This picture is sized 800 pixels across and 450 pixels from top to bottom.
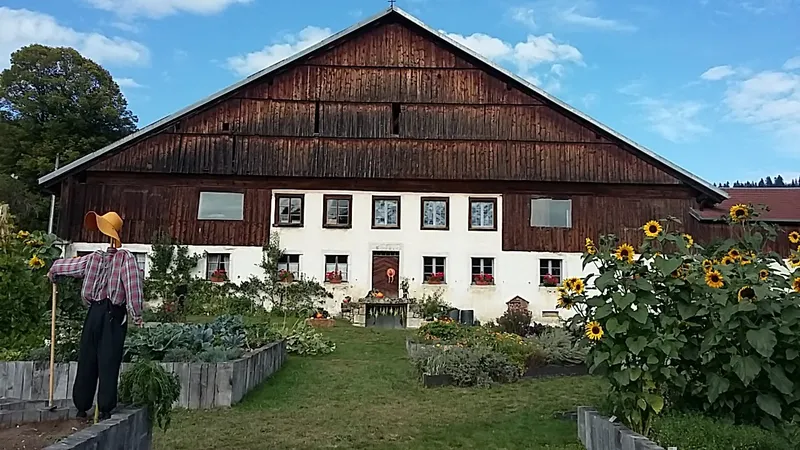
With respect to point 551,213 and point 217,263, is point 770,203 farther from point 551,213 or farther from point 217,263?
point 217,263

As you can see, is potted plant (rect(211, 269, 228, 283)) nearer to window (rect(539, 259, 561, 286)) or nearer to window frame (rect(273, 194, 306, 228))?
window frame (rect(273, 194, 306, 228))

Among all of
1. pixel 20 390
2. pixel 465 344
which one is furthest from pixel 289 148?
pixel 20 390

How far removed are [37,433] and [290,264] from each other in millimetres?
18595

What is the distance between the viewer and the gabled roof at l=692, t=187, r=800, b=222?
24078 mm

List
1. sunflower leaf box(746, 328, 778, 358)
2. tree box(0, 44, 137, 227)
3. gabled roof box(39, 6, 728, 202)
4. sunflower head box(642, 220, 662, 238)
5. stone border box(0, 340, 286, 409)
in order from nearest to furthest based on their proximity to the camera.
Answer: sunflower leaf box(746, 328, 778, 358) → sunflower head box(642, 220, 662, 238) → stone border box(0, 340, 286, 409) → gabled roof box(39, 6, 728, 202) → tree box(0, 44, 137, 227)

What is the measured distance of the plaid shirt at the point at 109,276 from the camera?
547 centimetres

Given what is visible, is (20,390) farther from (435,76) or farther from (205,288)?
(435,76)

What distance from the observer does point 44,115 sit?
123ft

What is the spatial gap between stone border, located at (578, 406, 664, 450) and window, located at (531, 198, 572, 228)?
56.8 ft

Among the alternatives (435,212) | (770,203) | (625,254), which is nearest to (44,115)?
(435,212)

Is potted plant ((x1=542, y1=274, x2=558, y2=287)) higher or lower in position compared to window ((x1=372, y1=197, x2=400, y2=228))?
lower

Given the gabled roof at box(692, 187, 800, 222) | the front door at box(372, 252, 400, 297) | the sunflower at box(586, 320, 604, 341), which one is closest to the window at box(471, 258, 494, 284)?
the front door at box(372, 252, 400, 297)

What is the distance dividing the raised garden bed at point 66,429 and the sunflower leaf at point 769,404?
4.70 metres

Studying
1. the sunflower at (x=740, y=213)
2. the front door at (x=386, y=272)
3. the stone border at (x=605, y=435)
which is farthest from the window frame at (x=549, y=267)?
the sunflower at (x=740, y=213)
